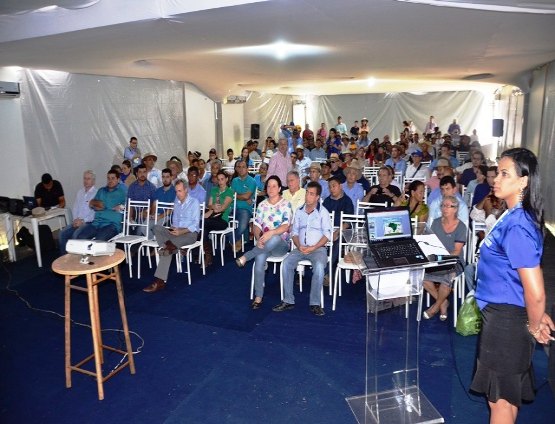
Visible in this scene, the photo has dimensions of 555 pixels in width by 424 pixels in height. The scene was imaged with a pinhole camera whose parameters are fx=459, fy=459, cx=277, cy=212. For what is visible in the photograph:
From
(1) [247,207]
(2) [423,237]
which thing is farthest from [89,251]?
(1) [247,207]

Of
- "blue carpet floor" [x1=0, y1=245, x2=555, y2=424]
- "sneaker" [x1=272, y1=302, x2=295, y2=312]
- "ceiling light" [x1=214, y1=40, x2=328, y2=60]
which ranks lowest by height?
"blue carpet floor" [x1=0, y1=245, x2=555, y2=424]

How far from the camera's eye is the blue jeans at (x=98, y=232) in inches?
201

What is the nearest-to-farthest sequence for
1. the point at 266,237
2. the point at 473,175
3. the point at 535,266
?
1. the point at 535,266
2. the point at 266,237
3. the point at 473,175

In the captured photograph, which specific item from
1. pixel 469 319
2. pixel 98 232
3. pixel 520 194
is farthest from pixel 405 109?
pixel 520 194

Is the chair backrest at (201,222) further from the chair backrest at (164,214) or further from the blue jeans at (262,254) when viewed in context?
the blue jeans at (262,254)

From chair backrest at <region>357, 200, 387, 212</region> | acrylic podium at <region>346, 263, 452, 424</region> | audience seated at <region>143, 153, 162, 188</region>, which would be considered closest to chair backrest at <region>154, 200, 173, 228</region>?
audience seated at <region>143, 153, 162, 188</region>

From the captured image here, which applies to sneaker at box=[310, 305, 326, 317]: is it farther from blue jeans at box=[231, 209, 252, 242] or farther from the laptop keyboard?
blue jeans at box=[231, 209, 252, 242]

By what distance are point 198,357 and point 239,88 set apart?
9080 millimetres

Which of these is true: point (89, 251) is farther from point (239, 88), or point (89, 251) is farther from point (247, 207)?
point (239, 88)

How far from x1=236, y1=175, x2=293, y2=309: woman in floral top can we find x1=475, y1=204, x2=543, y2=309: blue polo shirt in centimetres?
245

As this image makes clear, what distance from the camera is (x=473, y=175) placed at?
6.36m

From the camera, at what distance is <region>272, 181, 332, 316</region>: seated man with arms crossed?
4020mm

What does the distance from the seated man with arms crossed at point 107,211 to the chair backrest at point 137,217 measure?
0.41 feet

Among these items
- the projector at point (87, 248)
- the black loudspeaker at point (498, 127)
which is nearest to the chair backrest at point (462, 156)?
the black loudspeaker at point (498, 127)
